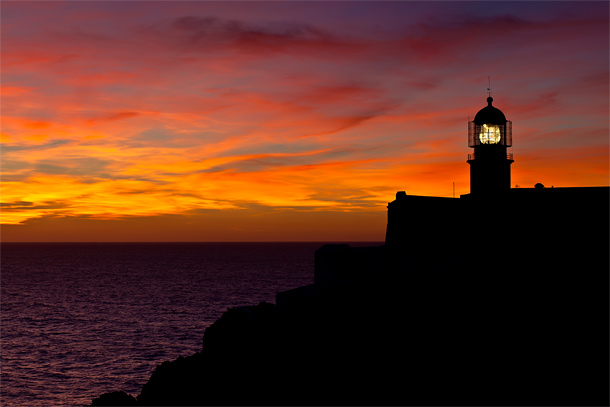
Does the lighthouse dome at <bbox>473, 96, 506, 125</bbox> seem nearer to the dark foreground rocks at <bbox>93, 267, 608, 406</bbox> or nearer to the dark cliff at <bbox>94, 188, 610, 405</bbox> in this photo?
the dark cliff at <bbox>94, 188, 610, 405</bbox>

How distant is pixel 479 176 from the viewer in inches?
1436

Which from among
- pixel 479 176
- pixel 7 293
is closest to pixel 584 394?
pixel 479 176

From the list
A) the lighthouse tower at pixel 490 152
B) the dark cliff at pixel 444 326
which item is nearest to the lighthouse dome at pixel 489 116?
the lighthouse tower at pixel 490 152

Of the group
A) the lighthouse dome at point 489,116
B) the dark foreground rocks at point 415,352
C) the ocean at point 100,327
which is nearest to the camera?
the dark foreground rocks at point 415,352

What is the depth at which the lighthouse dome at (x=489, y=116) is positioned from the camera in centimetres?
3712

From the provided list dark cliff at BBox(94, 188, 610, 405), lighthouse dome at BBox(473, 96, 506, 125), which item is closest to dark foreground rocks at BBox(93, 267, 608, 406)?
dark cliff at BBox(94, 188, 610, 405)

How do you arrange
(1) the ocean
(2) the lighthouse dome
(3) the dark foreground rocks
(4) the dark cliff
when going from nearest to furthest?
1. (3) the dark foreground rocks
2. (4) the dark cliff
3. (1) the ocean
4. (2) the lighthouse dome

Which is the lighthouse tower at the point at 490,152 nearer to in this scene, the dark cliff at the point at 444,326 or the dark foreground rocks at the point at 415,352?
the dark cliff at the point at 444,326

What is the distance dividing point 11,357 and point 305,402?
32.1 meters

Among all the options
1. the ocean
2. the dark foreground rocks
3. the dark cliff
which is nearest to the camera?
the dark foreground rocks

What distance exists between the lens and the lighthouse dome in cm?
3712

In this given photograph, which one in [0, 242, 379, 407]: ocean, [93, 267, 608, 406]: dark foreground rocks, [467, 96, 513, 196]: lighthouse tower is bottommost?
[0, 242, 379, 407]: ocean

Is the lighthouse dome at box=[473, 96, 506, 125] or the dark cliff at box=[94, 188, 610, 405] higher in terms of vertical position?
the lighthouse dome at box=[473, 96, 506, 125]

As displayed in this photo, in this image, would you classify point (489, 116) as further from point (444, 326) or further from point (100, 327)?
point (100, 327)
